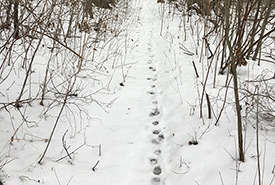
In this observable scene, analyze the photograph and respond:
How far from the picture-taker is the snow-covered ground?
1502mm

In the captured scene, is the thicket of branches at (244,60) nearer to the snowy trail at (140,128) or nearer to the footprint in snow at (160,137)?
the footprint in snow at (160,137)

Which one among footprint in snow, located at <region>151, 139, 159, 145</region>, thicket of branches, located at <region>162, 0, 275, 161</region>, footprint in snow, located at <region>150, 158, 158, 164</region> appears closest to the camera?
thicket of branches, located at <region>162, 0, 275, 161</region>

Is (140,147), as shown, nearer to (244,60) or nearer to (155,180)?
(155,180)

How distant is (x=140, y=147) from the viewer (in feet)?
6.34

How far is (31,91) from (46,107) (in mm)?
328

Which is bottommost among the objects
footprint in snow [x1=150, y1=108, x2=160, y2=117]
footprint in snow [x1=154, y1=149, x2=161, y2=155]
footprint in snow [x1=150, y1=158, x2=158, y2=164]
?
footprint in snow [x1=150, y1=158, x2=158, y2=164]

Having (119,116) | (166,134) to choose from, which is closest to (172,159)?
(166,134)

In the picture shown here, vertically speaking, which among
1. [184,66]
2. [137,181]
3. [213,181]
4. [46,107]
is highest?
[184,66]

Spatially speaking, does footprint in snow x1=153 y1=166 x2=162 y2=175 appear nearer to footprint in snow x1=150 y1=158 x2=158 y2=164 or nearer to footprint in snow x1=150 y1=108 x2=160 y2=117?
footprint in snow x1=150 y1=158 x2=158 y2=164

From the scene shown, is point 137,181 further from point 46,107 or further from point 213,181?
point 46,107

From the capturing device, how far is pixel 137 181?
1.58m

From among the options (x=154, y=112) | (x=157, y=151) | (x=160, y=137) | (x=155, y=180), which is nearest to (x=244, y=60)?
(x=154, y=112)

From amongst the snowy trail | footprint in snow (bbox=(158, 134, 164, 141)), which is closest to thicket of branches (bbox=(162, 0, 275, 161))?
footprint in snow (bbox=(158, 134, 164, 141))

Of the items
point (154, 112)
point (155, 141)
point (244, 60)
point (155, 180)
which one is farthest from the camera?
point (244, 60)
